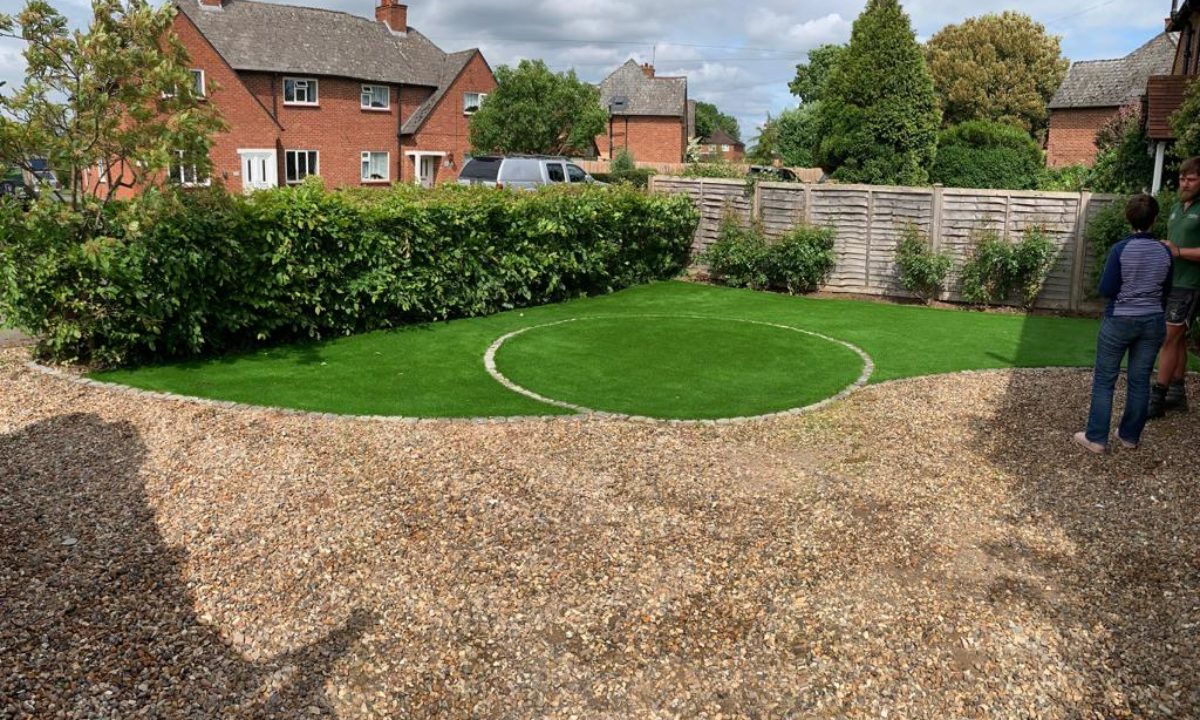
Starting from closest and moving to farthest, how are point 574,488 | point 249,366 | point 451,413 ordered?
point 574,488 < point 451,413 < point 249,366

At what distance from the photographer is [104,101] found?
28.9ft

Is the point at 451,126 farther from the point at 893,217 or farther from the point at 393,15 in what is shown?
the point at 893,217

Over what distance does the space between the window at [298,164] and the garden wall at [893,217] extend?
82.7 feet

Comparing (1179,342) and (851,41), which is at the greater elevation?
(851,41)

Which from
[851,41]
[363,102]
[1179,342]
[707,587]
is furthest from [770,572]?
[363,102]

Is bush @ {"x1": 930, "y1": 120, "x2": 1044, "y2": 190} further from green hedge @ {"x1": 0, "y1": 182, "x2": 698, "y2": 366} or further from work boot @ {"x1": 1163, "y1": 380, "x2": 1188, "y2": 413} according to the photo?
work boot @ {"x1": 1163, "y1": 380, "x2": 1188, "y2": 413}

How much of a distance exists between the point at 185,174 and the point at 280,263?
1.43 meters

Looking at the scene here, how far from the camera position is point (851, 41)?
2388cm

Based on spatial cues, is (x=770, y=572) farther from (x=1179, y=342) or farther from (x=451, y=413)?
(x=1179, y=342)

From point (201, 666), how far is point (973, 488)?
5174 mm

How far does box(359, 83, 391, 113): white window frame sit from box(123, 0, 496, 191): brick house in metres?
0.05

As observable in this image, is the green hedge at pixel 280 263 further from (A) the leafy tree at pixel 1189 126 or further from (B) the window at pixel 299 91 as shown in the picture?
(B) the window at pixel 299 91

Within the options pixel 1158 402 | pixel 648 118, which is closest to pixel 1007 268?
pixel 1158 402

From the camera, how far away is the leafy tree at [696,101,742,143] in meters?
121
